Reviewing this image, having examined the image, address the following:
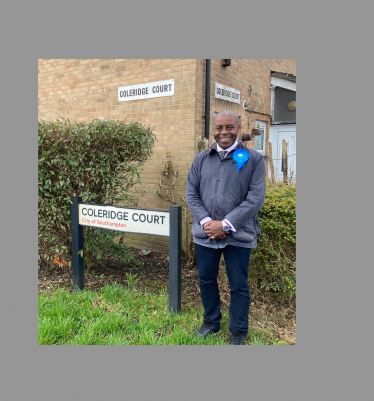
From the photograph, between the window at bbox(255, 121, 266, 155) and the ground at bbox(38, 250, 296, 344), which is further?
the window at bbox(255, 121, 266, 155)

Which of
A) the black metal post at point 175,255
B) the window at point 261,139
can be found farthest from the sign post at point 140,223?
the window at point 261,139

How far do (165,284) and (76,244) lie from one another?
134 cm

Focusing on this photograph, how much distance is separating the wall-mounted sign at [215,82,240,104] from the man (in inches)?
124

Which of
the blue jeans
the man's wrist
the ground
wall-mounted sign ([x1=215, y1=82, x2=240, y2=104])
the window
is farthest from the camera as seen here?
the window

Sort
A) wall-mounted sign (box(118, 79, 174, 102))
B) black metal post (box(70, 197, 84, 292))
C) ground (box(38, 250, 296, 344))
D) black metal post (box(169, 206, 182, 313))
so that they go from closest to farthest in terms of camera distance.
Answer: black metal post (box(169, 206, 182, 313)) < ground (box(38, 250, 296, 344)) < black metal post (box(70, 197, 84, 292)) < wall-mounted sign (box(118, 79, 174, 102))

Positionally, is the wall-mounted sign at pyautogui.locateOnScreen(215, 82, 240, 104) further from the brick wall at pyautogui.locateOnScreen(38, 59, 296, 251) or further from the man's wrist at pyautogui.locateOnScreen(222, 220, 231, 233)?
the man's wrist at pyautogui.locateOnScreen(222, 220, 231, 233)

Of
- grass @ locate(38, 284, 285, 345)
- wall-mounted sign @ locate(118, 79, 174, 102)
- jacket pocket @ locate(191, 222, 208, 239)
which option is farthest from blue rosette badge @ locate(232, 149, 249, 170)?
wall-mounted sign @ locate(118, 79, 174, 102)

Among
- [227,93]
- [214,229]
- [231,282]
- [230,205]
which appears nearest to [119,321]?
[231,282]

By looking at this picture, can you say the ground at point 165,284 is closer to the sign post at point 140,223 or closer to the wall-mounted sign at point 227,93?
the sign post at point 140,223

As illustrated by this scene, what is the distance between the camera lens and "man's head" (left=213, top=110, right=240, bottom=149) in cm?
293

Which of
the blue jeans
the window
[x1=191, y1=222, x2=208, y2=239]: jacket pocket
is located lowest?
the blue jeans

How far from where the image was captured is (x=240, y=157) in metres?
2.95

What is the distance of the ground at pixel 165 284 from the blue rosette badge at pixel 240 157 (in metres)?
1.74

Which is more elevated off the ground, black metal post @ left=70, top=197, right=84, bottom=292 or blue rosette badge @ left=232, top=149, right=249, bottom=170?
blue rosette badge @ left=232, top=149, right=249, bottom=170
